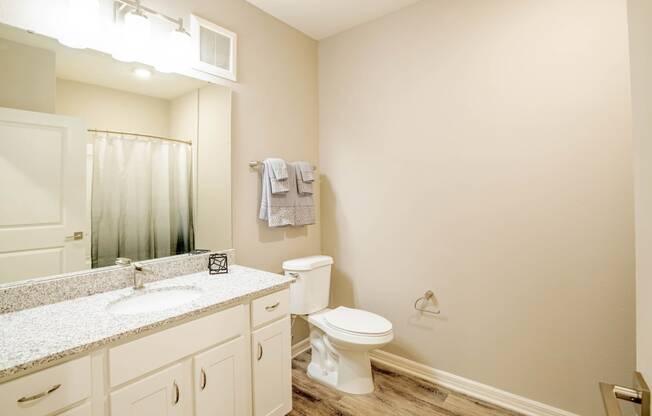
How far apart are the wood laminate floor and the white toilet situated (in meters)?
0.07

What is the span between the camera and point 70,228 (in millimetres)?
1395

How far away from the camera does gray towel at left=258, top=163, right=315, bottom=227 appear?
216cm

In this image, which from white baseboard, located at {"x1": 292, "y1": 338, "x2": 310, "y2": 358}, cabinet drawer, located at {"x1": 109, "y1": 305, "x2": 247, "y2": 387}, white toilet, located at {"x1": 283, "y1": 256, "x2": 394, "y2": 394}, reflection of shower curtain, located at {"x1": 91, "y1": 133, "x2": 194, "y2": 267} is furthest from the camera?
white baseboard, located at {"x1": 292, "y1": 338, "x2": 310, "y2": 358}

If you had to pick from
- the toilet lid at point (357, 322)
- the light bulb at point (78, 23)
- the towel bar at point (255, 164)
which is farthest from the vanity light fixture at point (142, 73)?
the toilet lid at point (357, 322)

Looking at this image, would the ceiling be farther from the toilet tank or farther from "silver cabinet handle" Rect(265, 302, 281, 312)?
"silver cabinet handle" Rect(265, 302, 281, 312)

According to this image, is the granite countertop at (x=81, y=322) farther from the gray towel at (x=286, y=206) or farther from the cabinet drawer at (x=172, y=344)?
the gray towel at (x=286, y=206)

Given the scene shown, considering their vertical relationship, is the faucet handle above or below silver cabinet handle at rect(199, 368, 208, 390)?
above

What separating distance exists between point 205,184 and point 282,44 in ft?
4.21

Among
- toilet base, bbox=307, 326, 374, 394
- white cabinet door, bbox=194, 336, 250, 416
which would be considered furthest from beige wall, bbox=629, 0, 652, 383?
toilet base, bbox=307, 326, 374, 394

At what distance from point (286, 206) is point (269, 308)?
33.9 inches

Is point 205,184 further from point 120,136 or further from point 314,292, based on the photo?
point 314,292

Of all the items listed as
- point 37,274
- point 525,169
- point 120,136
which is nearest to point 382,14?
point 525,169

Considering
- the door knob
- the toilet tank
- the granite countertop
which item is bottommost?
the toilet tank

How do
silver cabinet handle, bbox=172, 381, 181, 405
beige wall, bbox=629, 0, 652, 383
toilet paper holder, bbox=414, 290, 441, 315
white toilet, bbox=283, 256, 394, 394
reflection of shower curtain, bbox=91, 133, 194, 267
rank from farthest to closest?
toilet paper holder, bbox=414, 290, 441, 315 → white toilet, bbox=283, 256, 394, 394 → reflection of shower curtain, bbox=91, 133, 194, 267 → silver cabinet handle, bbox=172, 381, 181, 405 → beige wall, bbox=629, 0, 652, 383
